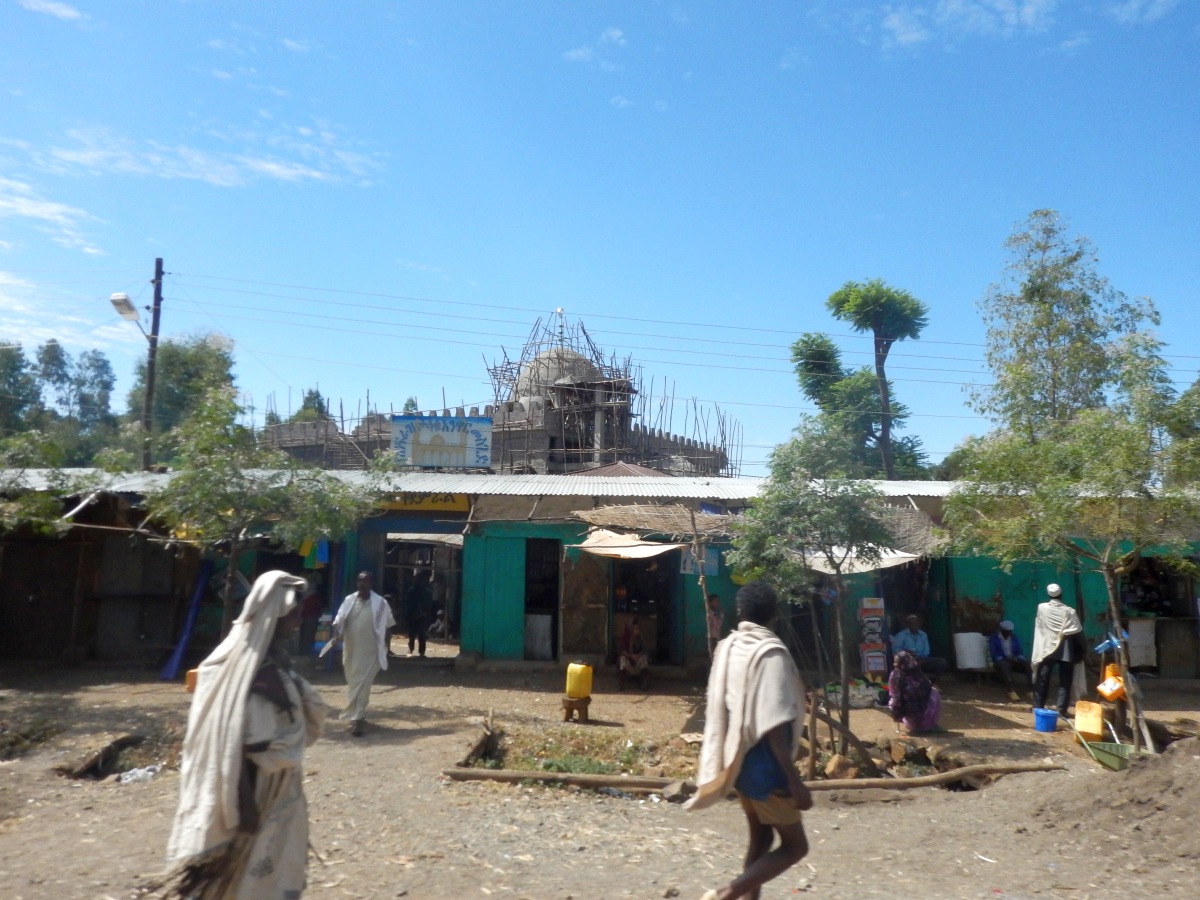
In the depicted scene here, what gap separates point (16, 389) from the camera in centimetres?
3500

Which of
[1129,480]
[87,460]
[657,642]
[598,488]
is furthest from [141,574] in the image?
[87,460]

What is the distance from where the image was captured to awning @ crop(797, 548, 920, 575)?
909 cm

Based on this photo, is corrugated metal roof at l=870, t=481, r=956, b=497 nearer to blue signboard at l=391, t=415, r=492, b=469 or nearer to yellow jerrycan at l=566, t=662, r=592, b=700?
yellow jerrycan at l=566, t=662, r=592, b=700

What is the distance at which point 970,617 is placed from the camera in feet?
44.6

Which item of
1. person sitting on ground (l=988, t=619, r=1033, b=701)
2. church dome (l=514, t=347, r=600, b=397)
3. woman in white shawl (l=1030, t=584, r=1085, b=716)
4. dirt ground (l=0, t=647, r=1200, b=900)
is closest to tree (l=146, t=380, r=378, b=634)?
dirt ground (l=0, t=647, r=1200, b=900)

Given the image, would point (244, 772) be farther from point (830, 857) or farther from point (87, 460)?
point (87, 460)

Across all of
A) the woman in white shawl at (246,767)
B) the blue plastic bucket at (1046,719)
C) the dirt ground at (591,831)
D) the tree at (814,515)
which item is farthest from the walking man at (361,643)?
the blue plastic bucket at (1046,719)

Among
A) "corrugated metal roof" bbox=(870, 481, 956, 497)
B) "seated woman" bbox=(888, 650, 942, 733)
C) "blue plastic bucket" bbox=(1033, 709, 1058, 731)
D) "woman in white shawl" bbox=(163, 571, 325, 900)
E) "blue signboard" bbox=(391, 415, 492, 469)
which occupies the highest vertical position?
"blue signboard" bbox=(391, 415, 492, 469)

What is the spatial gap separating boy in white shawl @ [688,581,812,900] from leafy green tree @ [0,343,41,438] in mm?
33665

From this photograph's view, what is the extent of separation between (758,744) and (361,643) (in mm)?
5967

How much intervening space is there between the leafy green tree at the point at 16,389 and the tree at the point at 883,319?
28441 millimetres

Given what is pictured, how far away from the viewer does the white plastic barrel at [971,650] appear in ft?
42.6

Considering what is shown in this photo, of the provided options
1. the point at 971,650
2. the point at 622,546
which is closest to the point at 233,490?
the point at 622,546

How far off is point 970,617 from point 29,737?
480 inches
